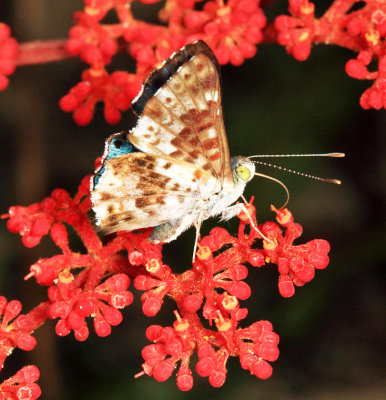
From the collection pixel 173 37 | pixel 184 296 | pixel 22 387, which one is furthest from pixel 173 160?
pixel 22 387

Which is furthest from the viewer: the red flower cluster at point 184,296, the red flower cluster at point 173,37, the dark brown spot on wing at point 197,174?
the red flower cluster at point 173,37

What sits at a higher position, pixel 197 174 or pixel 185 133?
pixel 185 133

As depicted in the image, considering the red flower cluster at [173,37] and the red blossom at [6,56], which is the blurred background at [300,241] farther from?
the red blossom at [6,56]

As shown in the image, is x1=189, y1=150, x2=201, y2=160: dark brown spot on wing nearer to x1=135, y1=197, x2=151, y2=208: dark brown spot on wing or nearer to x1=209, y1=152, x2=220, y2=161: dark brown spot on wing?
x1=209, y1=152, x2=220, y2=161: dark brown spot on wing

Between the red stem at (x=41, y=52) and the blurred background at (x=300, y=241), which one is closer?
the blurred background at (x=300, y=241)

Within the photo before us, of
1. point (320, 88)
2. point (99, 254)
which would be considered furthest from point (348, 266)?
point (99, 254)

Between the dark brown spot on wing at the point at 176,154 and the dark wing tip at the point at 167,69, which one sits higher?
the dark wing tip at the point at 167,69

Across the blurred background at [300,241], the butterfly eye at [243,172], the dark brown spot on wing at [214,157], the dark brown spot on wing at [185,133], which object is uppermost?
the dark brown spot on wing at [185,133]

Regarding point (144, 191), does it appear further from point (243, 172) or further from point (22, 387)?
point (22, 387)

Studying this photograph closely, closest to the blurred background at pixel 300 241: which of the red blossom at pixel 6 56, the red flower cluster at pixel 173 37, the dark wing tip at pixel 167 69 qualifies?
the red flower cluster at pixel 173 37
